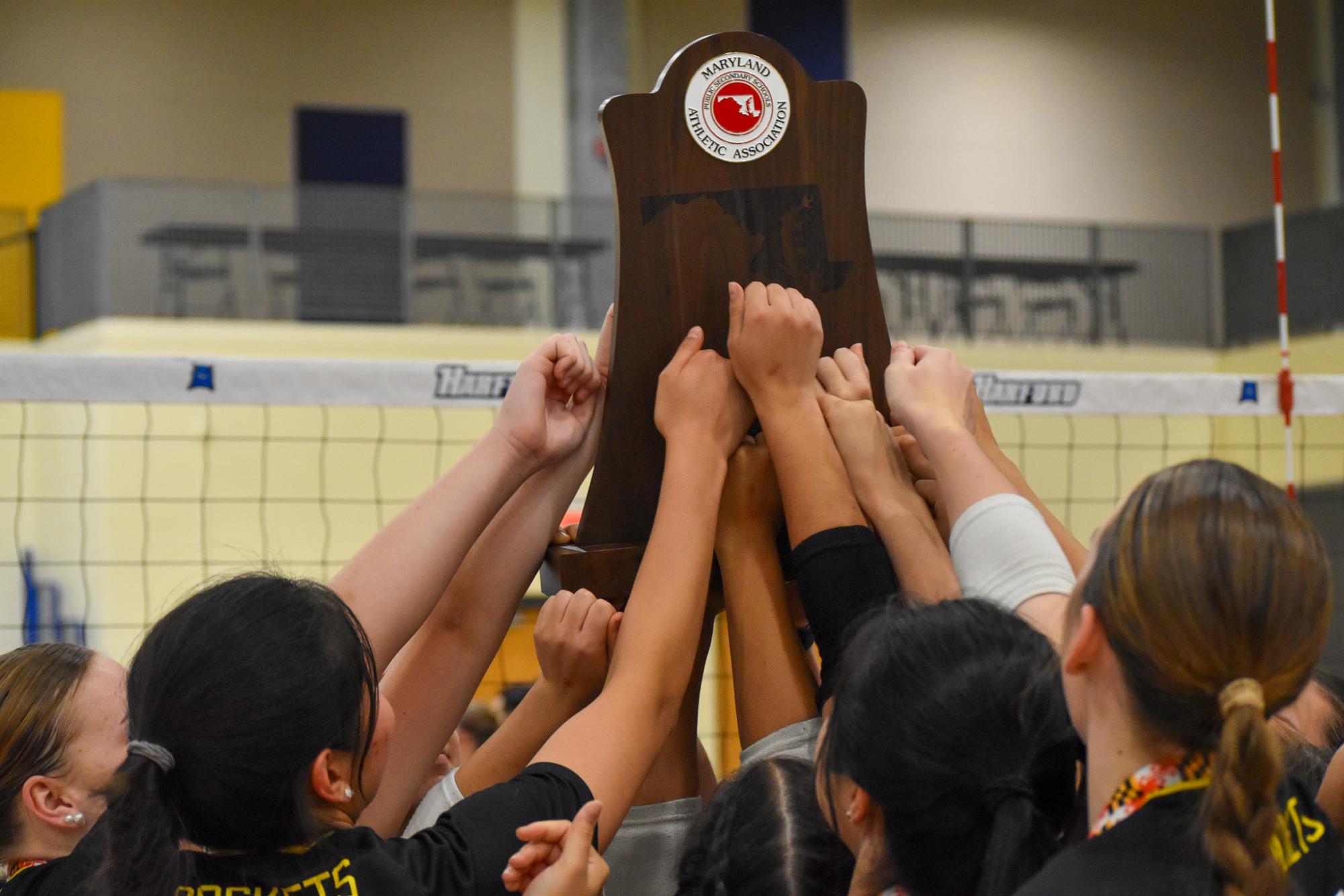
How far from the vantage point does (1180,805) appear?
851 millimetres

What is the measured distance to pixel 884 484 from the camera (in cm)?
136

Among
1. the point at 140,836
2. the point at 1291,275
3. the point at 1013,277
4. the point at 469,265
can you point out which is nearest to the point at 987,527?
the point at 140,836

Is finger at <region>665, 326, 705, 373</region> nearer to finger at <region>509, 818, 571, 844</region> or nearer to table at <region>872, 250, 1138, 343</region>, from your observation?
finger at <region>509, 818, 571, 844</region>

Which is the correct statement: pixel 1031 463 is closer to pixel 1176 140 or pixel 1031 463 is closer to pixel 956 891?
pixel 1176 140

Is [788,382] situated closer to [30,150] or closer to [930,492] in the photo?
[930,492]

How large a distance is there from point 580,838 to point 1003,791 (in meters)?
0.33

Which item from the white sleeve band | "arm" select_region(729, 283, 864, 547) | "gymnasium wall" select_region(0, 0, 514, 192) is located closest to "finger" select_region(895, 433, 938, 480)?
"arm" select_region(729, 283, 864, 547)

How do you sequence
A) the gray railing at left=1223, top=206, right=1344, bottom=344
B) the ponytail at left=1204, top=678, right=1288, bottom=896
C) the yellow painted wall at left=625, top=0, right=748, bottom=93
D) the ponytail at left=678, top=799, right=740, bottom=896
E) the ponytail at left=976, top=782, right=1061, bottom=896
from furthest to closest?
the yellow painted wall at left=625, top=0, right=748, bottom=93, the gray railing at left=1223, top=206, right=1344, bottom=344, the ponytail at left=678, top=799, right=740, bottom=896, the ponytail at left=976, top=782, right=1061, bottom=896, the ponytail at left=1204, top=678, right=1288, bottom=896

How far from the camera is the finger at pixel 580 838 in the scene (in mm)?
1072

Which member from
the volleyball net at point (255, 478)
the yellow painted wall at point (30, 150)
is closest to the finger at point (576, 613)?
the volleyball net at point (255, 478)

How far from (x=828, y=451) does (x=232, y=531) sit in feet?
23.5

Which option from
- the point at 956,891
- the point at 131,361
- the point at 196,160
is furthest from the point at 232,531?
the point at 956,891

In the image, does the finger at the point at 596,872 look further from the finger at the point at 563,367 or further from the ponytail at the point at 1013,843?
the finger at the point at 563,367

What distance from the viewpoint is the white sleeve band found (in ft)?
3.87
